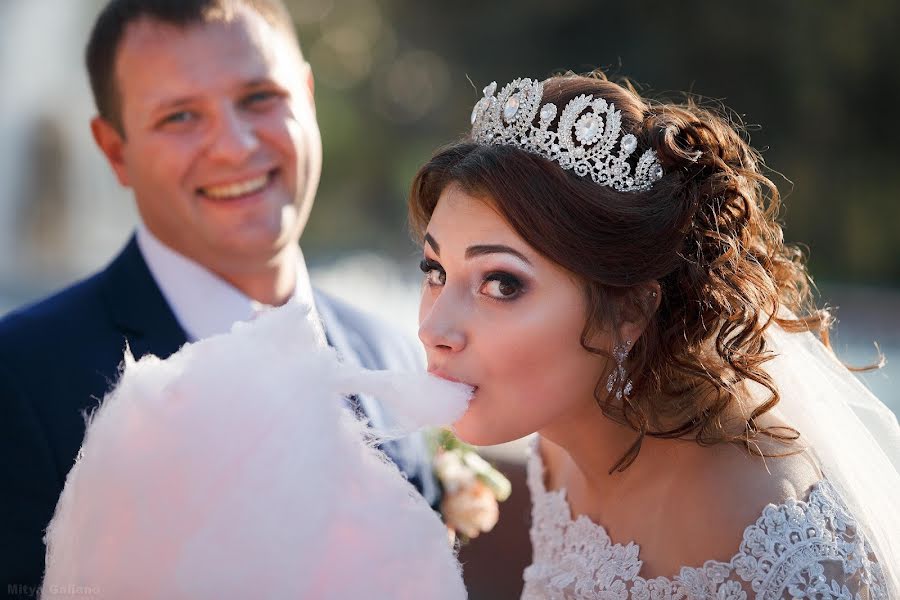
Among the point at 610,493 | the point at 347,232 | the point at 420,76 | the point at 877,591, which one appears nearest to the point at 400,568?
the point at 610,493

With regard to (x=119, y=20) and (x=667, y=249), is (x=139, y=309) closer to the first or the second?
(x=119, y=20)

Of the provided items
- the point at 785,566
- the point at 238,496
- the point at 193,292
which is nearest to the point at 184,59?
the point at 193,292

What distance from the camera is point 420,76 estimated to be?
24078mm

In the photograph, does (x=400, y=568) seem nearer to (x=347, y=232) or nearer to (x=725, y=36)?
(x=725, y=36)

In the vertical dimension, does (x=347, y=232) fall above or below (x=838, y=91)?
below

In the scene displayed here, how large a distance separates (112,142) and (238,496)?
73.5 inches

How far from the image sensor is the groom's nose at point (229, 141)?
2.99 metres

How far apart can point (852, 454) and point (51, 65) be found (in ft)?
53.4

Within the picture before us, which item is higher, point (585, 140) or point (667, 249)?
point (585, 140)

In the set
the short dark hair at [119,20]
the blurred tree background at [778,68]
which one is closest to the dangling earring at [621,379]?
the short dark hair at [119,20]

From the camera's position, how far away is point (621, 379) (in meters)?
2.44

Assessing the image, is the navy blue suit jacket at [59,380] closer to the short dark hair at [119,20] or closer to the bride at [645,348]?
the short dark hair at [119,20]

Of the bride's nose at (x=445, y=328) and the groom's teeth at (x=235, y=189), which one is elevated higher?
the groom's teeth at (x=235, y=189)

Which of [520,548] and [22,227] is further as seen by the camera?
[22,227]
